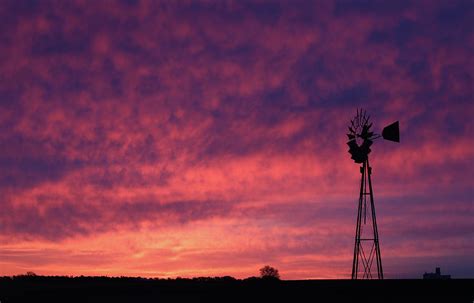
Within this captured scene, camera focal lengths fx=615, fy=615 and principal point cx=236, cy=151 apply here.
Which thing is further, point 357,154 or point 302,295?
point 357,154

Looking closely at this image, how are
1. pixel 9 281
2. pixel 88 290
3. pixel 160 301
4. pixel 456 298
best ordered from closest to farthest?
pixel 456 298 → pixel 160 301 → pixel 88 290 → pixel 9 281

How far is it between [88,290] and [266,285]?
24.5 ft

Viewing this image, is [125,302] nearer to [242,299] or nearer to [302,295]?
[242,299]

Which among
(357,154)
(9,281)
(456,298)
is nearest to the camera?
(456,298)

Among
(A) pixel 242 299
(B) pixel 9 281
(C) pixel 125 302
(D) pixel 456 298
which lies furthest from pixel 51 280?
(D) pixel 456 298

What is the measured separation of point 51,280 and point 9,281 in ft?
6.62

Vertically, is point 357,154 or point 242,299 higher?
point 357,154

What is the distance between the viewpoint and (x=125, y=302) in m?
24.1

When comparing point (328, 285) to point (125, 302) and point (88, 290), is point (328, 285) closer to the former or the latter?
point (125, 302)

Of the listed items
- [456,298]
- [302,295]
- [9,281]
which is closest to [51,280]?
[9,281]

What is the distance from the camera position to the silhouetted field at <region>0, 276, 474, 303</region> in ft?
77.2

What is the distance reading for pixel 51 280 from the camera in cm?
3058

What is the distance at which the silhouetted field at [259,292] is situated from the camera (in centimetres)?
2353

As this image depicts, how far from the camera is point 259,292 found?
24469mm
